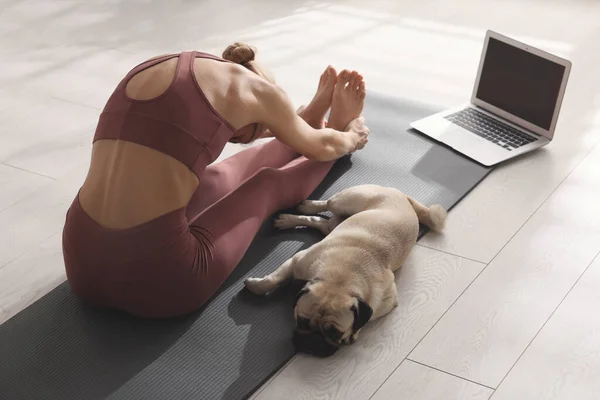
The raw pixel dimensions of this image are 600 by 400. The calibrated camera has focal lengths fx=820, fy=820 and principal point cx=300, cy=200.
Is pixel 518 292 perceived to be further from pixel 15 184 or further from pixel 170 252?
pixel 15 184

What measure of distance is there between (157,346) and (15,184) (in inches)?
40.2

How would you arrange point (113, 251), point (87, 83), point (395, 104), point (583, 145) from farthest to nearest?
point (87, 83), point (395, 104), point (583, 145), point (113, 251)

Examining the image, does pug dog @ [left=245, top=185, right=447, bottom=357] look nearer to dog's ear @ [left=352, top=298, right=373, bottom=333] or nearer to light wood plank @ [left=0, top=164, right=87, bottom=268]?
dog's ear @ [left=352, top=298, right=373, bottom=333]

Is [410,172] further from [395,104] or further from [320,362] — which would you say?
[320,362]

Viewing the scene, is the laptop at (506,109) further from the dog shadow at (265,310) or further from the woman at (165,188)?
the woman at (165,188)

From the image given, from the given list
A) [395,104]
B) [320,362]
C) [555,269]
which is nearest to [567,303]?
[555,269]

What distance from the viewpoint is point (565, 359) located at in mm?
1982

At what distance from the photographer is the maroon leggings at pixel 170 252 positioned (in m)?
1.93

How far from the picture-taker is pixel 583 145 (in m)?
2.95

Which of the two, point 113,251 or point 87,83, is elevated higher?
point 113,251

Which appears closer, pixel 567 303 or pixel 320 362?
pixel 320 362

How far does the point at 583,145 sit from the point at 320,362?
1502 mm

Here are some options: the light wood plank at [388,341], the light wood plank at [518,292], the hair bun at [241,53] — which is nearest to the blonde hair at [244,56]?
the hair bun at [241,53]

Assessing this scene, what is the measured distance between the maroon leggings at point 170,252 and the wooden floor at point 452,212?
0.99 feet
